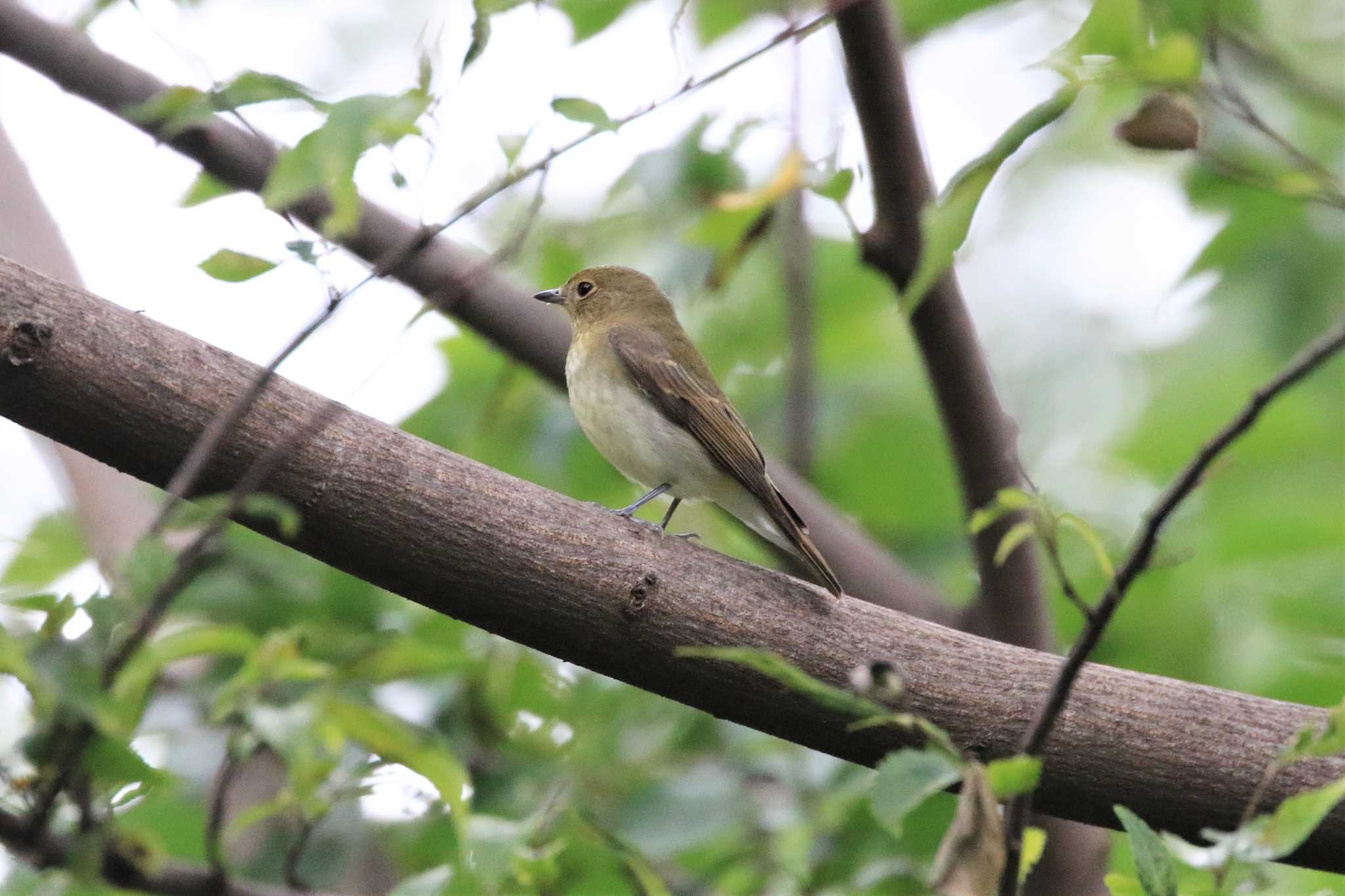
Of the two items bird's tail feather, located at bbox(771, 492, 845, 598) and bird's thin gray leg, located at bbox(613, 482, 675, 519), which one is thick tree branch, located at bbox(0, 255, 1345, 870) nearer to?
bird's tail feather, located at bbox(771, 492, 845, 598)

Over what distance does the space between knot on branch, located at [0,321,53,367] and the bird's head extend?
2683 millimetres

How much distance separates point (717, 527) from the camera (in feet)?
17.9

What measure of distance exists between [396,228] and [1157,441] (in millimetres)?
3083

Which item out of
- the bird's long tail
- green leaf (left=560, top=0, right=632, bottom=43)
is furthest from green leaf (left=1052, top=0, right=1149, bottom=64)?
green leaf (left=560, top=0, right=632, bottom=43)

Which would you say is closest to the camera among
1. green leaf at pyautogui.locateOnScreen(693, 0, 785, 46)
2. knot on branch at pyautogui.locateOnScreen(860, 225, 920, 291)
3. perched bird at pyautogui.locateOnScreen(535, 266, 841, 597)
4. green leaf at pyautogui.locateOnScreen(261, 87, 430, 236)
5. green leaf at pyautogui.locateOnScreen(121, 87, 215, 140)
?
green leaf at pyautogui.locateOnScreen(261, 87, 430, 236)

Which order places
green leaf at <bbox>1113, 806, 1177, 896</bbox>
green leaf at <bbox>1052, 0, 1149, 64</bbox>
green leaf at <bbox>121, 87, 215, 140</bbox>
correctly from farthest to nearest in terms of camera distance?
green leaf at <bbox>121, 87, 215, 140</bbox>
green leaf at <bbox>1052, 0, 1149, 64</bbox>
green leaf at <bbox>1113, 806, 1177, 896</bbox>

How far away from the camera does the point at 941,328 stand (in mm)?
4391

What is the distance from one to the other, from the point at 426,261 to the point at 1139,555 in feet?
10.4

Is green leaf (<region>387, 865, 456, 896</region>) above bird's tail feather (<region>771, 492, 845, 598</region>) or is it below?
above

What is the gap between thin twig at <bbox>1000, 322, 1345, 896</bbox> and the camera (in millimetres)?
1803

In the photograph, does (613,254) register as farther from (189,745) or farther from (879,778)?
(879,778)

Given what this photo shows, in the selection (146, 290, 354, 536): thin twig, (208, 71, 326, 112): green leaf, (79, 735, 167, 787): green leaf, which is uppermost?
(208, 71, 326, 112): green leaf

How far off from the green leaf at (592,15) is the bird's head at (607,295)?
1.50 m

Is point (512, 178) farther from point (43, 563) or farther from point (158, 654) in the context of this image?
point (43, 563)
